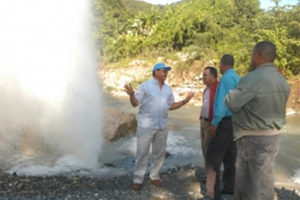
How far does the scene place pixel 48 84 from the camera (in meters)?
8.41

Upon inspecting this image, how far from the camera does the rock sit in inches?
372

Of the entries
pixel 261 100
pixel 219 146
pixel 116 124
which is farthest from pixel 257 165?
pixel 116 124

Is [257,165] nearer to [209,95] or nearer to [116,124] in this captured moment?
[209,95]

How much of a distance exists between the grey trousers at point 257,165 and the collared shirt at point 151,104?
1.70 meters

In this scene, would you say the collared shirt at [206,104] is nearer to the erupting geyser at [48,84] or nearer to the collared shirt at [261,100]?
the collared shirt at [261,100]

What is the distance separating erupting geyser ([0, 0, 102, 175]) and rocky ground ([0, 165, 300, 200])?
162cm

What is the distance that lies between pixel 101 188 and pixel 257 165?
103 inches

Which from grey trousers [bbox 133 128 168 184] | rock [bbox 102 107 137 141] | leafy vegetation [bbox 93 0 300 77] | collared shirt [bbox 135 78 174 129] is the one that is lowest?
rock [bbox 102 107 137 141]

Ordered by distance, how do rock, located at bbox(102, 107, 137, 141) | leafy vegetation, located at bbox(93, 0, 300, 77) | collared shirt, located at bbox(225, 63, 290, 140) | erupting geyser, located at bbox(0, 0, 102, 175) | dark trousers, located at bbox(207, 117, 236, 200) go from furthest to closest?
leafy vegetation, located at bbox(93, 0, 300, 77) → rock, located at bbox(102, 107, 137, 141) → erupting geyser, located at bbox(0, 0, 102, 175) → dark trousers, located at bbox(207, 117, 236, 200) → collared shirt, located at bbox(225, 63, 290, 140)

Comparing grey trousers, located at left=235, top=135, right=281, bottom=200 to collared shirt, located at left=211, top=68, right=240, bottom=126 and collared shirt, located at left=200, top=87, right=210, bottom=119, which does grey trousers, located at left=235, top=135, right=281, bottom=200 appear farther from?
collared shirt, located at left=200, top=87, right=210, bottom=119

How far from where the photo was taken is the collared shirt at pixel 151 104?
15.9 feet

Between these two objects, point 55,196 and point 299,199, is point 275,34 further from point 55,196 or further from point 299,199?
point 55,196

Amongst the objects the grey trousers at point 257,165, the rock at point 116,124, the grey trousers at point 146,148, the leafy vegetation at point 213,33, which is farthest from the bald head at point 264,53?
the leafy vegetation at point 213,33

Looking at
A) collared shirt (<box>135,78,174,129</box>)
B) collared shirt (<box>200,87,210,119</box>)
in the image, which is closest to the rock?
collared shirt (<box>135,78,174,129</box>)
